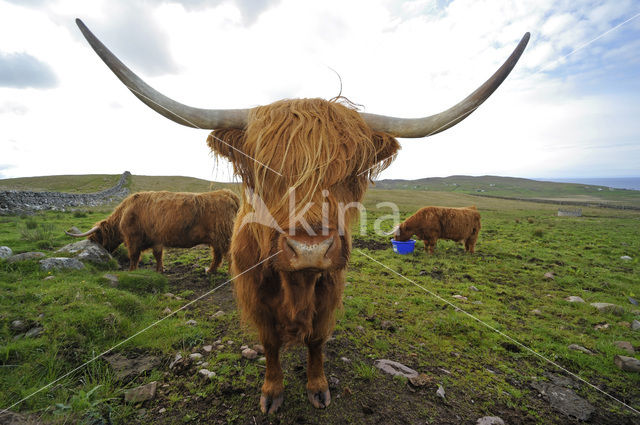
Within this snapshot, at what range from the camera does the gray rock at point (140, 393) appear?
2535mm

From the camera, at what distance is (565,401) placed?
113 inches

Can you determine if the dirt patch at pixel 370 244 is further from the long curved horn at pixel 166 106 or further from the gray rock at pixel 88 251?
the long curved horn at pixel 166 106

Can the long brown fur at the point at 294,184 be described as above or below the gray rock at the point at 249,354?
above

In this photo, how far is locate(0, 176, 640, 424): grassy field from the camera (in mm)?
2521

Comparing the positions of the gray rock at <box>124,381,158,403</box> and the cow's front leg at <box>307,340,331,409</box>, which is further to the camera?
the cow's front leg at <box>307,340,331,409</box>

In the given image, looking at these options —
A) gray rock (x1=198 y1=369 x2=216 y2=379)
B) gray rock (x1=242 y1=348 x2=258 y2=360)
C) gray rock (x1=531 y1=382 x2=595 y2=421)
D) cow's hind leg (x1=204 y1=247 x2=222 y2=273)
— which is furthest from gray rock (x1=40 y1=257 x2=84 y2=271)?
gray rock (x1=531 y1=382 x2=595 y2=421)

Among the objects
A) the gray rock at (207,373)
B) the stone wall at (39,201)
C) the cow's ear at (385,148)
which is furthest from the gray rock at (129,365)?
the stone wall at (39,201)

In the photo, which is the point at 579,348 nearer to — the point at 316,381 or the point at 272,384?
the point at 316,381

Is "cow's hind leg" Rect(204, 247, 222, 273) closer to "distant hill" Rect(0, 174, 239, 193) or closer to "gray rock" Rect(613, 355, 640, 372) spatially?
"gray rock" Rect(613, 355, 640, 372)

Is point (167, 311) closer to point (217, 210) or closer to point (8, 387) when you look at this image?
point (8, 387)

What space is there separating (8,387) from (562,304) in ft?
27.5

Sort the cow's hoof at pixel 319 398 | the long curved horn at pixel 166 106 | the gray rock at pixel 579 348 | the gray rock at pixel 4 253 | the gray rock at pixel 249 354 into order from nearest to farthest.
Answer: the long curved horn at pixel 166 106, the cow's hoof at pixel 319 398, the gray rock at pixel 249 354, the gray rock at pixel 579 348, the gray rock at pixel 4 253

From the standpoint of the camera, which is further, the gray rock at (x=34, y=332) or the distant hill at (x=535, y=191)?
the distant hill at (x=535, y=191)

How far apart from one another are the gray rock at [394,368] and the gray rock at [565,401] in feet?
4.60
